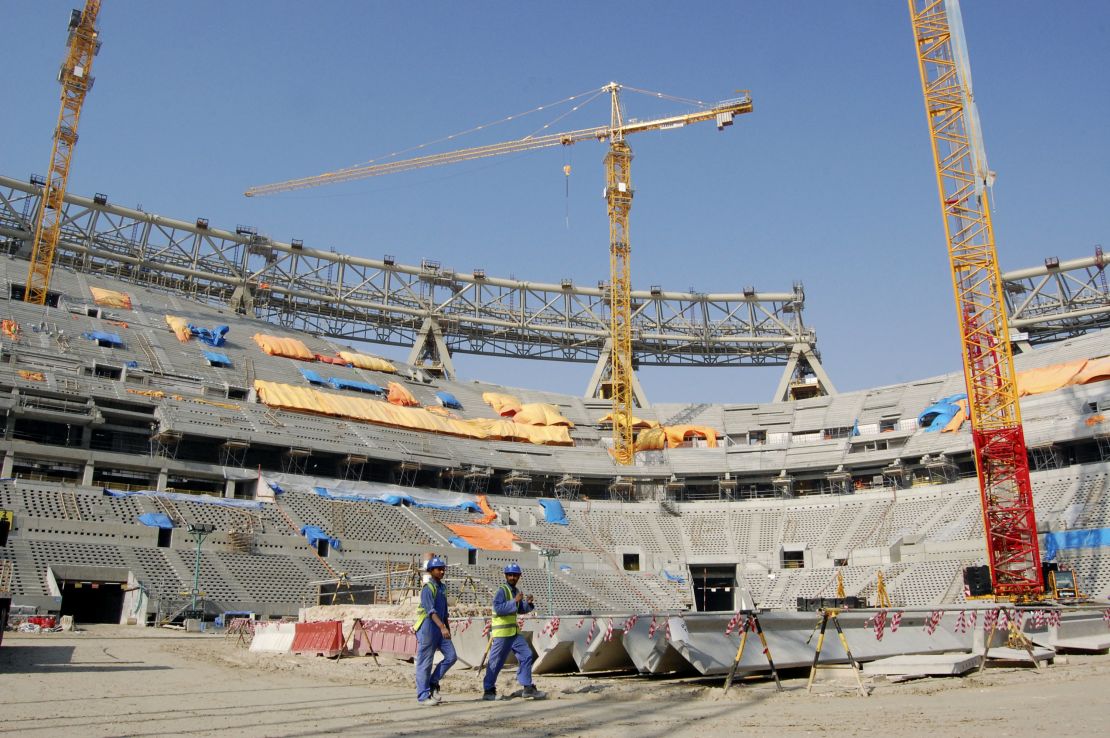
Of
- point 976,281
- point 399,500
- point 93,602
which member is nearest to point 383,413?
point 399,500

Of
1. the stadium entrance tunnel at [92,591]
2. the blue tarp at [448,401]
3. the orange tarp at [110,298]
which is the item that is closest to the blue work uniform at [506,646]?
the stadium entrance tunnel at [92,591]

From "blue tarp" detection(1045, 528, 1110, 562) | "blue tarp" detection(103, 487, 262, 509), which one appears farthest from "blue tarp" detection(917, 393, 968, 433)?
"blue tarp" detection(103, 487, 262, 509)

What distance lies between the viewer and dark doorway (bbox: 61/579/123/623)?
3472 cm

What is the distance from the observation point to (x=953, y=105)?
45.5 m

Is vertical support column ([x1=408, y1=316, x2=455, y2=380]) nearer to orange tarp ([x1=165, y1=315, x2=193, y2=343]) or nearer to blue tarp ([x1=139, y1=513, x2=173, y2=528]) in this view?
orange tarp ([x1=165, y1=315, x2=193, y2=343])

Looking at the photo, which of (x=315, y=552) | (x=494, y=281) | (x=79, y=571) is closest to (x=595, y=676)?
(x=79, y=571)

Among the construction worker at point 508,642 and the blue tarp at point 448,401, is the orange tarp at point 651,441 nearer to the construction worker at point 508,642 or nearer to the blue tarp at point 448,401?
the blue tarp at point 448,401

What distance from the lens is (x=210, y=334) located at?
63.4 metres

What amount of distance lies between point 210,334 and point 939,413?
54043 millimetres

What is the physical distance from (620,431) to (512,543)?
23236mm

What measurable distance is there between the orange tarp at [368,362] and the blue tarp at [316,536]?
2885cm

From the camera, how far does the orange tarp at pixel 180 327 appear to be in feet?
202

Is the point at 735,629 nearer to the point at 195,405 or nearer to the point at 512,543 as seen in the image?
the point at 512,543

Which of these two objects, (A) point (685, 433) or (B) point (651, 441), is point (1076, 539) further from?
(B) point (651, 441)
